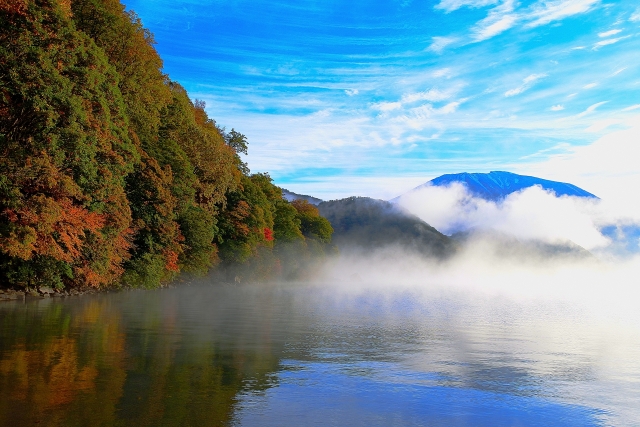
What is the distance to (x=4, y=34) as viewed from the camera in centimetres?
2788

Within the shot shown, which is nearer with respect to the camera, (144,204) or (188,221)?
(144,204)

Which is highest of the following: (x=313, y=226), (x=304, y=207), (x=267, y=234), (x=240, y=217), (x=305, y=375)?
(x=304, y=207)

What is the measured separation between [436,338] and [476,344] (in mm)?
1753

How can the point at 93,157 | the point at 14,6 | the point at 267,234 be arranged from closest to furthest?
the point at 14,6
the point at 93,157
the point at 267,234

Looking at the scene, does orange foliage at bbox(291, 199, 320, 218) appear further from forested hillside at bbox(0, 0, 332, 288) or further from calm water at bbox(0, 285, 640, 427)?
calm water at bbox(0, 285, 640, 427)

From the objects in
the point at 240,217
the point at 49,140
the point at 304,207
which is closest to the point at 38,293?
the point at 49,140

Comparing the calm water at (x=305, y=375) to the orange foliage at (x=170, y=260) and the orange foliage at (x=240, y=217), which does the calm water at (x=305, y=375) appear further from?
the orange foliage at (x=240, y=217)

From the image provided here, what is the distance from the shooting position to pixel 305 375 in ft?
42.2

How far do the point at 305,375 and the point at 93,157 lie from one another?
82.1 ft

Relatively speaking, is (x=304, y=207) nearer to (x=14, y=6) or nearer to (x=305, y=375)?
(x=14, y=6)

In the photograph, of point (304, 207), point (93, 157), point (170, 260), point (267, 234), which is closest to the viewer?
point (93, 157)

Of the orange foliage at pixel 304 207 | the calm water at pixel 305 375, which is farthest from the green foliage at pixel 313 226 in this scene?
the calm water at pixel 305 375

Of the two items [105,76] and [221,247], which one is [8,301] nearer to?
[105,76]

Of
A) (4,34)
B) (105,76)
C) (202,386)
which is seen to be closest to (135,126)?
(105,76)
